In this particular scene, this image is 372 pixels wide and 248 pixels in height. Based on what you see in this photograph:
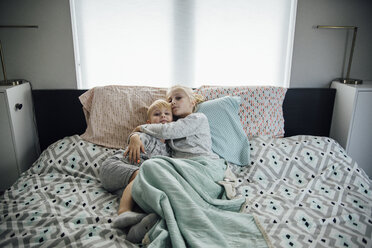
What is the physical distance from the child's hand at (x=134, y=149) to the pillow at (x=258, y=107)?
646 mm

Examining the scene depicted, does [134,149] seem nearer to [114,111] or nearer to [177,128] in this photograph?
[177,128]

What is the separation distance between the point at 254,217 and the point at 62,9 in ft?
6.35

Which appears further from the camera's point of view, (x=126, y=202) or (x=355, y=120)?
(x=355, y=120)

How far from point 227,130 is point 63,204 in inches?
41.1

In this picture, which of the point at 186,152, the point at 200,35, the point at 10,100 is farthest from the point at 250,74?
the point at 10,100

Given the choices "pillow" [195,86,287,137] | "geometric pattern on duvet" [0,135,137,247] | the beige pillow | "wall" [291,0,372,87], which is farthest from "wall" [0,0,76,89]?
"wall" [291,0,372,87]

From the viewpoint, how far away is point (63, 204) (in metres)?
1.34

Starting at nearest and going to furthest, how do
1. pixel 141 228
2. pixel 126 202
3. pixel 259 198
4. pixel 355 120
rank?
pixel 141 228, pixel 126 202, pixel 259 198, pixel 355 120

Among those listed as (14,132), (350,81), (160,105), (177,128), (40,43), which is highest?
(40,43)

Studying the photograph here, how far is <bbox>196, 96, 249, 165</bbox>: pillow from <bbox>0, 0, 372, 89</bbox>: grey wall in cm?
79

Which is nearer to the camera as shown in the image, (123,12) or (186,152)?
(186,152)

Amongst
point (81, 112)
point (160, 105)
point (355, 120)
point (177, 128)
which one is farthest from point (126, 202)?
point (355, 120)

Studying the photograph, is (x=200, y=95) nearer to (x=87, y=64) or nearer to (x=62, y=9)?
(x=87, y=64)

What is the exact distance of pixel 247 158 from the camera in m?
1.72
